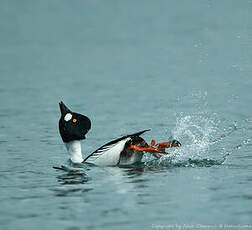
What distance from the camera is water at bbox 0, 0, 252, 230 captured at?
10.7 m

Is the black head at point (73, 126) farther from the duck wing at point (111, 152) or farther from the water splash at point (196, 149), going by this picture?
the water splash at point (196, 149)

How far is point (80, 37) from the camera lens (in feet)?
117

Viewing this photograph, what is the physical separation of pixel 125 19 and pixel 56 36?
5640 millimetres

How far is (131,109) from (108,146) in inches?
265

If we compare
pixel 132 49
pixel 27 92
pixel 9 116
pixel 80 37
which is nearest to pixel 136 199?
pixel 9 116

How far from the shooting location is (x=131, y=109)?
2011 centimetres

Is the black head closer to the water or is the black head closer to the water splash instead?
the water

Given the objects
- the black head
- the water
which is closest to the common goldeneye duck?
the black head

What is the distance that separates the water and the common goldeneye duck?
0.83ft

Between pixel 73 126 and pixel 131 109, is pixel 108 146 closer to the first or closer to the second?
pixel 73 126

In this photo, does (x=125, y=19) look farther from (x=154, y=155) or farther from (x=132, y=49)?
(x=154, y=155)

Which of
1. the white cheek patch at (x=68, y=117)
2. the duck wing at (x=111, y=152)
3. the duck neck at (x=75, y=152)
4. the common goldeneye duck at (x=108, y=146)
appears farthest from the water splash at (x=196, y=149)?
the white cheek patch at (x=68, y=117)

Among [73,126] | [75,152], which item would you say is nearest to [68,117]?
[73,126]

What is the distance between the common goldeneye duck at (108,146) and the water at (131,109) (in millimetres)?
254
